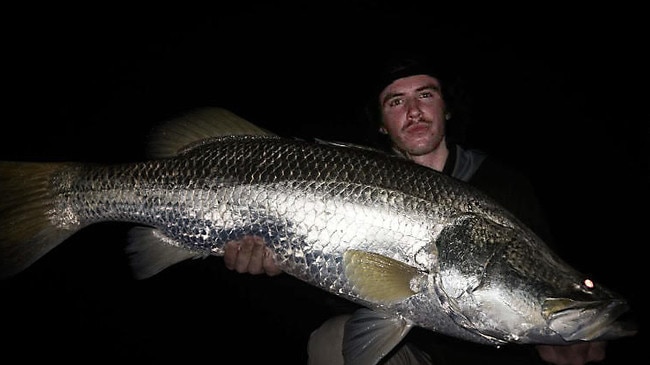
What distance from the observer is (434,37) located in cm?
1495

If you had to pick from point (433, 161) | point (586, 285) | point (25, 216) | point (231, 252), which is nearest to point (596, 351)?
point (586, 285)

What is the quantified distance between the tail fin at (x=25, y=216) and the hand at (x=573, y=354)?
95.5 inches

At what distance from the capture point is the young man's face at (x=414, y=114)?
2562 millimetres

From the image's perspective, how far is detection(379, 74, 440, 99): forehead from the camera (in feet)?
8.64

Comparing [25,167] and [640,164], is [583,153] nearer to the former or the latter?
[640,164]

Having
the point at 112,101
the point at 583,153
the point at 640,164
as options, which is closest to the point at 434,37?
the point at 583,153

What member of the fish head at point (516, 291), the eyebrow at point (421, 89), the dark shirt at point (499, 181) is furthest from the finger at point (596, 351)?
the eyebrow at point (421, 89)

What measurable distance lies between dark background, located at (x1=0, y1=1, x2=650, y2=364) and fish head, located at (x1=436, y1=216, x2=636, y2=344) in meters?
1.27

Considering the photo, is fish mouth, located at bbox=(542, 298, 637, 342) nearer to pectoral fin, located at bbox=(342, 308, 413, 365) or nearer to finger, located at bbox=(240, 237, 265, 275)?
pectoral fin, located at bbox=(342, 308, 413, 365)

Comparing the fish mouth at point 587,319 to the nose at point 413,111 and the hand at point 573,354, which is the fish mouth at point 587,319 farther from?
the nose at point 413,111

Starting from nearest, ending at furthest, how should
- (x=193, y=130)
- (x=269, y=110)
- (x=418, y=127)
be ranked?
(x=193, y=130), (x=418, y=127), (x=269, y=110)

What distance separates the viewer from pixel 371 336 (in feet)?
5.74

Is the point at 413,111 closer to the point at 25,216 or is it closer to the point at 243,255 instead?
the point at 243,255

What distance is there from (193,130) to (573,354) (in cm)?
222
